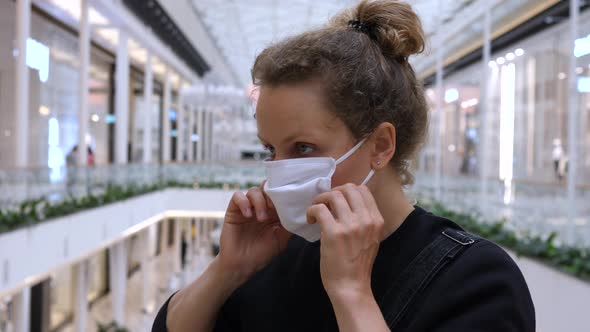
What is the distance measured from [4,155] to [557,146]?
14270mm

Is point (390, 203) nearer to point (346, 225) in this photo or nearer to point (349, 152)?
point (349, 152)

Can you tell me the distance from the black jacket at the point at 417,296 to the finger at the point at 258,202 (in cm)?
18

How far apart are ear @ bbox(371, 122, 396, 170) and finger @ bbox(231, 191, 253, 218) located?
40cm

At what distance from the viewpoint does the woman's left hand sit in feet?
4.48

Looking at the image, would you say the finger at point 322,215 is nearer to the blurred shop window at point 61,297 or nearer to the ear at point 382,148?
the ear at point 382,148

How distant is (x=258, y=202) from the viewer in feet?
6.03

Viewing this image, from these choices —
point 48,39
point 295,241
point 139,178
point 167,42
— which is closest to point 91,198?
point 48,39

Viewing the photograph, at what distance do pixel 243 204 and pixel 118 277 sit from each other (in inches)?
918

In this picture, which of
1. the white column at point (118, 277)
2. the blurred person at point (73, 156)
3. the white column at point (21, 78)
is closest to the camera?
the white column at point (21, 78)

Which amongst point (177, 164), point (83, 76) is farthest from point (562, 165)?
point (177, 164)

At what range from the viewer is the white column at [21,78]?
14211mm

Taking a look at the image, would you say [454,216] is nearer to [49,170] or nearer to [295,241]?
[49,170]

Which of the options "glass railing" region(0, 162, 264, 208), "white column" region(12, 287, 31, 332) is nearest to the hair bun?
"glass railing" region(0, 162, 264, 208)

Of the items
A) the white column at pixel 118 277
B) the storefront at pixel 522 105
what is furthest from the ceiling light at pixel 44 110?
the storefront at pixel 522 105
